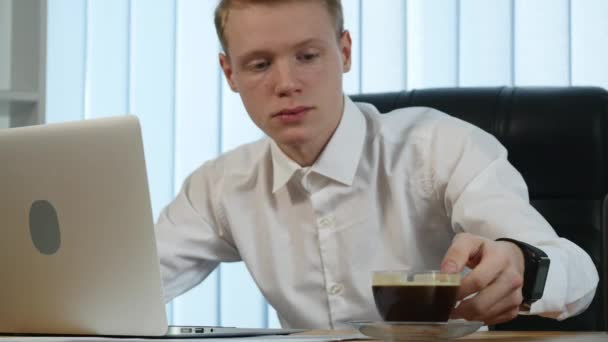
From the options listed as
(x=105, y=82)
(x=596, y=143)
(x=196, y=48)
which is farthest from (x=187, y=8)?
(x=596, y=143)

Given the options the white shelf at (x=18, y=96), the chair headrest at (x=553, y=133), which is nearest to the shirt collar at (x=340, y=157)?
the chair headrest at (x=553, y=133)

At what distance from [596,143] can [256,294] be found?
123cm

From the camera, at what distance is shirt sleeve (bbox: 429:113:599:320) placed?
130 centimetres

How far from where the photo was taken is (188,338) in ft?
3.49

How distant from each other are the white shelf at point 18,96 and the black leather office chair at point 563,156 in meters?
1.50

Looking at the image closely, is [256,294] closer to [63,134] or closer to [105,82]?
[105,82]

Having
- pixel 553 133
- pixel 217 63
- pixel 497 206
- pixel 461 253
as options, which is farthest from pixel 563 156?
pixel 217 63

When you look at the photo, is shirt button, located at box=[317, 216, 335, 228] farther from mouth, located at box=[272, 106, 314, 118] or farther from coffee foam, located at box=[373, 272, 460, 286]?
coffee foam, located at box=[373, 272, 460, 286]

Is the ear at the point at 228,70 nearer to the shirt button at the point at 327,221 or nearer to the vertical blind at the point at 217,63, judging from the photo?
the shirt button at the point at 327,221

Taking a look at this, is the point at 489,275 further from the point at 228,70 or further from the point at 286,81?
the point at 228,70

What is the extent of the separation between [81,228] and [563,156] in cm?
99

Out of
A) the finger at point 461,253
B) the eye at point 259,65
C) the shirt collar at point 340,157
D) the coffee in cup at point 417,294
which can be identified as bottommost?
the coffee in cup at point 417,294

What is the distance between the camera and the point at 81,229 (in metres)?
1.03

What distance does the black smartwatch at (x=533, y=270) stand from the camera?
44.8 inches
